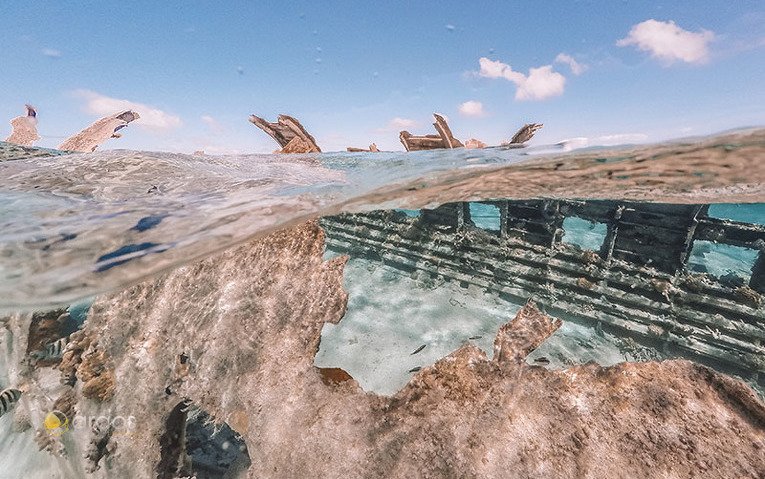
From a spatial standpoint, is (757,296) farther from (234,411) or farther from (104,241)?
(104,241)

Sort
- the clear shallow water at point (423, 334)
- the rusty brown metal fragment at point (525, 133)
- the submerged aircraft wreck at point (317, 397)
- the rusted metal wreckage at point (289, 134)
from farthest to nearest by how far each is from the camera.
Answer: the rusted metal wreckage at point (289, 134), the rusty brown metal fragment at point (525, 133), the clear shallow water at point (423, 334), the submerged aircraft wreck at point (317, 397)

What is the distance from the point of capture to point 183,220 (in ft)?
17.4

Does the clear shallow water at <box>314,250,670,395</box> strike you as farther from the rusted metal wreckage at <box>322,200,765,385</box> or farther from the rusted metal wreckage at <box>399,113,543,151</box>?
the rusted metal wreckage at <box>399,113,543,151</box>

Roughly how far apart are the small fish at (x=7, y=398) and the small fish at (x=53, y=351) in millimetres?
792

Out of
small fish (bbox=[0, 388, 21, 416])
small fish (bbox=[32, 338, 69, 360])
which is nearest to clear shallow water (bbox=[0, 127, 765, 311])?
small fish (bbox=[32, 338, 69, 360])

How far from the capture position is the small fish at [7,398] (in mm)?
5529

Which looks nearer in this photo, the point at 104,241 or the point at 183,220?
the point at 104,241

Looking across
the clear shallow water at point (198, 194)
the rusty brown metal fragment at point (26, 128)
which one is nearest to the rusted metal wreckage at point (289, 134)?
the clear shallow water at point (198, 194)

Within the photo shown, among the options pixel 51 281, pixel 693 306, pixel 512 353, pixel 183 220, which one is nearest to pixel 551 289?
pixel 693 306

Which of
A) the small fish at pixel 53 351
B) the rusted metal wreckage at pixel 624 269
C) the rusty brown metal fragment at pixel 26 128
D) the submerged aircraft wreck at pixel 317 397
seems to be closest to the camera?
the submerged aircraft wreck at pixel 317 397

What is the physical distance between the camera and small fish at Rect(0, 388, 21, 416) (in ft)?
18.1

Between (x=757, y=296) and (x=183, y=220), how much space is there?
11.7m

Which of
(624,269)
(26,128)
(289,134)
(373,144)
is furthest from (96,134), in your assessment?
(624,269)

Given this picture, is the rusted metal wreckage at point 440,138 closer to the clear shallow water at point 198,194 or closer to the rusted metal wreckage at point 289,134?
A: the clear shallow water at point 198,194
